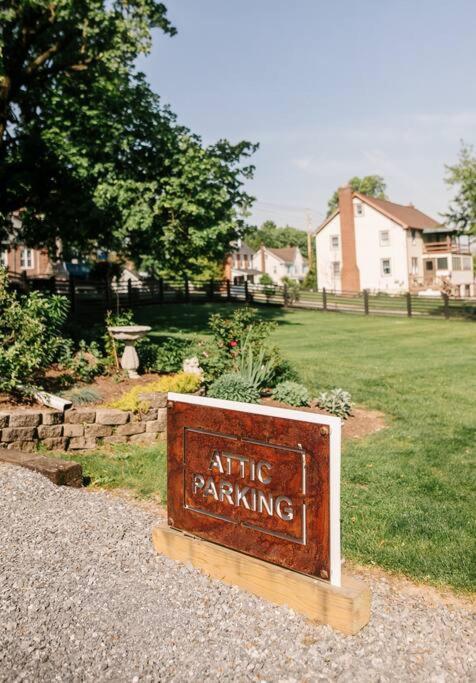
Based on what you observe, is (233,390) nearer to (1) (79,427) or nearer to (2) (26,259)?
(1) (79,427)

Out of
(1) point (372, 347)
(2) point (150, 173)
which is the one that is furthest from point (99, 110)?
(1) point (372, 347)

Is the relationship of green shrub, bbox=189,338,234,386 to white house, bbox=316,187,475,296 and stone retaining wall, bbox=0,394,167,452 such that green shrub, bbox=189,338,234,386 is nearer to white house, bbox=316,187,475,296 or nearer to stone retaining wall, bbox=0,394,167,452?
stone retaining wall, bbox=0,394,167,452

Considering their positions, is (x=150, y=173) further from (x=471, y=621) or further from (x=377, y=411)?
(x=471, y=621)

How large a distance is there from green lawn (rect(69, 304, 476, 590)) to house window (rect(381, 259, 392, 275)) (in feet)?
97.5

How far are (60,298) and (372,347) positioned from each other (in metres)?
10.7

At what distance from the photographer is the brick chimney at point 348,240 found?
4831cm

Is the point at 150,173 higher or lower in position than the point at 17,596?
higher

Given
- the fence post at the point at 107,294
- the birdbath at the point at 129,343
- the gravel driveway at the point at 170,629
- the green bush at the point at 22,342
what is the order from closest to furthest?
the gravel driveway at the point at 170,629 < the green bush at the point at 22,342 < the birdbath at the point at 129,343 < the fence post at the point at 107,294

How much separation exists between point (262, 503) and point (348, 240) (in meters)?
47.0

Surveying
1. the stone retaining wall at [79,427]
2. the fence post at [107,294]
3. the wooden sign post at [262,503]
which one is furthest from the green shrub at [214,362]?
the fence post at [107,294]

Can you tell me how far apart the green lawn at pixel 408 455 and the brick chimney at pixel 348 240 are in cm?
3034

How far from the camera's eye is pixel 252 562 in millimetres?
3672

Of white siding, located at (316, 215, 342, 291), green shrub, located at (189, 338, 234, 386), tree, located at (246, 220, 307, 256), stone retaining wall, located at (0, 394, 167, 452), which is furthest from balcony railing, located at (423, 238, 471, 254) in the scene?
tree, located at (246, 220, 307, 256)

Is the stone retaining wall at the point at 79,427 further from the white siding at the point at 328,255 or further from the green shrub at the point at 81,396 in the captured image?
the white siding at the point at 328,255
